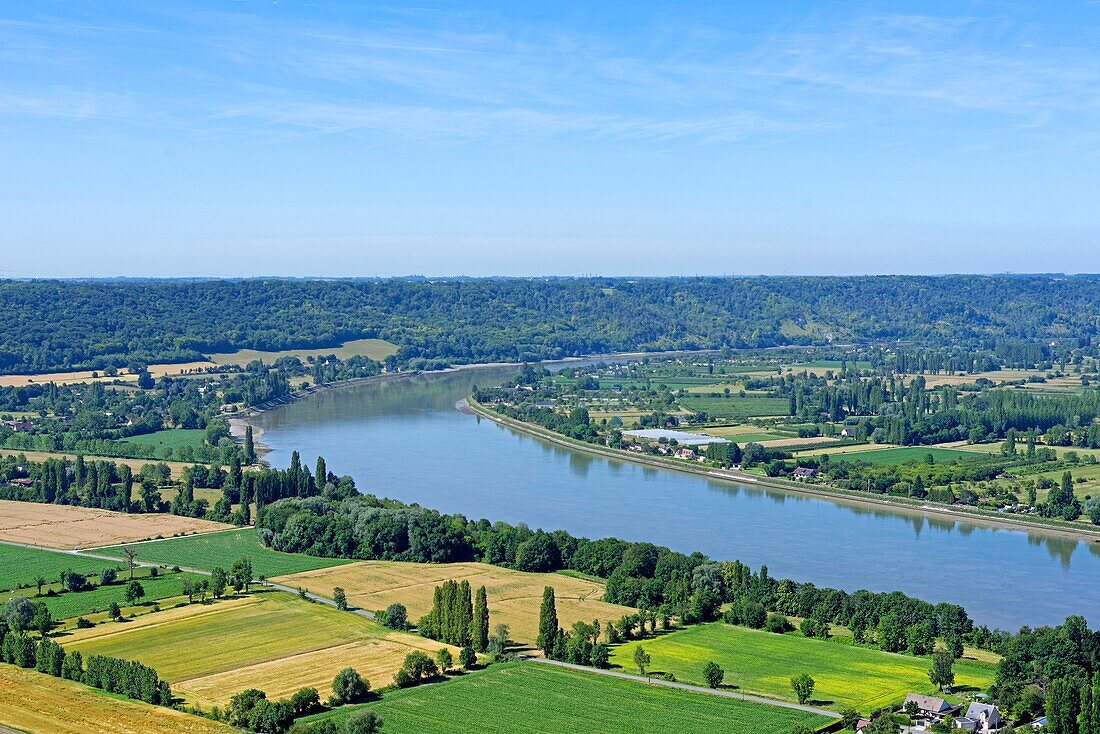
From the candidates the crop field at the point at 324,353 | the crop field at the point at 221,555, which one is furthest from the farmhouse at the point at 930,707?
the crop field at the point at 324,353

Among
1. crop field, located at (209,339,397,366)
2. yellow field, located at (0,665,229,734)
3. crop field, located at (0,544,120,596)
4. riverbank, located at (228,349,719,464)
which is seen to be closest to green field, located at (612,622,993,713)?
yellow field, located at (0,665,229,734)

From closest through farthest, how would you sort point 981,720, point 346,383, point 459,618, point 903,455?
point 981,720 < point 459,618 < point 903,455 < point 346,383

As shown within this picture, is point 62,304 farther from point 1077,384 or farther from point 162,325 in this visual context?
point 1077,384

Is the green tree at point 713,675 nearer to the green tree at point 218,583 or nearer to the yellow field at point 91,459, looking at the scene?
the green tree at point 218,583

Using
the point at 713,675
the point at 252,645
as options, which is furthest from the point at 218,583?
the point at 713,675

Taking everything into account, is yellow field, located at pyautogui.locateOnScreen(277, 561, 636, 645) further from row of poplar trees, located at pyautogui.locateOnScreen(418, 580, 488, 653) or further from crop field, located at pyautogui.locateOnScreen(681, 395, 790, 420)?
crop field, located at pyautogui.locateOnScreen(681, 395, 790, 420)

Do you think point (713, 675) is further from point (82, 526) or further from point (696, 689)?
point (82, 526)
